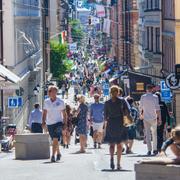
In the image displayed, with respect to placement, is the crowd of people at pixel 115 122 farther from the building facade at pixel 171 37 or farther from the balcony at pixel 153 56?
the balcony at pixel 153 56

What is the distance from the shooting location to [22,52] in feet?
170

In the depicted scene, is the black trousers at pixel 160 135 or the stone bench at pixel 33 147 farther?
the black trousers at pixel 160 135

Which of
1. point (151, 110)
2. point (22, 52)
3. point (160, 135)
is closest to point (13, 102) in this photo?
point (22, 52)

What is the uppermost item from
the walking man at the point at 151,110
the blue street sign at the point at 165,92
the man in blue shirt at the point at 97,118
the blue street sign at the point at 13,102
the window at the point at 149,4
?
the window at the point at 149,4

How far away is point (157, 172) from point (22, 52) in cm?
4205

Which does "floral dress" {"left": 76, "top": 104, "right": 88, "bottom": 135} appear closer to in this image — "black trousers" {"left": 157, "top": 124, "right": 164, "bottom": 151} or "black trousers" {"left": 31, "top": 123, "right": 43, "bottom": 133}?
"black trousers" {"left": 31, "top": 123, "right": 43, "bottom": 133}

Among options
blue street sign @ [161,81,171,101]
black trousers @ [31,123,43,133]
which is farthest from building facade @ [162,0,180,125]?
black trousers @ [31,123,43,133]

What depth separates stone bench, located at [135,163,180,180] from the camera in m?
9.91

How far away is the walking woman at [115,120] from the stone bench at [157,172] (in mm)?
4253

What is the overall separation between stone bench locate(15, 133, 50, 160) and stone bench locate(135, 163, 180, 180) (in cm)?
697

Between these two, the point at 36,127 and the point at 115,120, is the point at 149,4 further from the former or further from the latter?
the point at 115,120

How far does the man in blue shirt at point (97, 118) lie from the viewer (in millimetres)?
21953

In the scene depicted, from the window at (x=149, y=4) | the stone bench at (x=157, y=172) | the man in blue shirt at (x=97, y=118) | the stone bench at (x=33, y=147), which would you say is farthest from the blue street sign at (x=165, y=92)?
the stone bench at (x=157, y=172)

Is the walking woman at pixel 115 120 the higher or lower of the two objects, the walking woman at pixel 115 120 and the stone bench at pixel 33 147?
the higher
